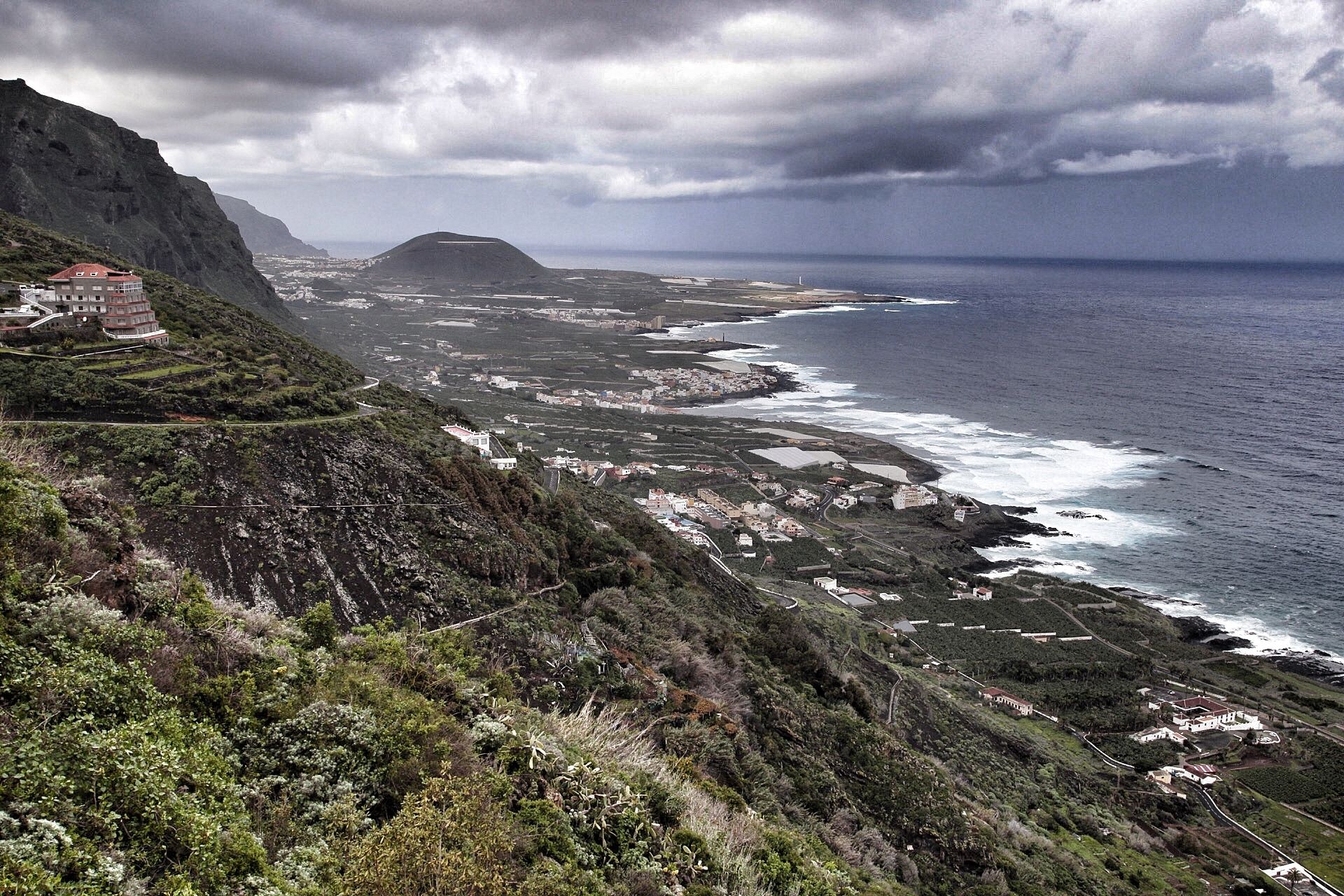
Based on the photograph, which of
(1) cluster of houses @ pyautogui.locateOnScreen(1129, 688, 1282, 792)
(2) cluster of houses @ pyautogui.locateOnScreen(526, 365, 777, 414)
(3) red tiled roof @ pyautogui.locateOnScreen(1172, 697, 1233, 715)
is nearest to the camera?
(1) cluster of houses @ pyautogui.locateOnScreen(1129, 688, 1282, 792)

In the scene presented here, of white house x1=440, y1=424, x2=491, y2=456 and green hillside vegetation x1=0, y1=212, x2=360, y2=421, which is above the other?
green hillside vegetation x1=0, y1=212, x2=360, y2=421

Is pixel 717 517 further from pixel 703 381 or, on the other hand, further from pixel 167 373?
pixel 703 381

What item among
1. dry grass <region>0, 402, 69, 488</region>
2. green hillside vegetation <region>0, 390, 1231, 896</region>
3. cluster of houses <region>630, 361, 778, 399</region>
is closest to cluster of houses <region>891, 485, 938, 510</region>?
green hillside vegetation <region>0, 390, 1231, 896</region>

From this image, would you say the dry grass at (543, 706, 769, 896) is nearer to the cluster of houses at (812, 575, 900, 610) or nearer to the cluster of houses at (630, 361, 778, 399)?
the cluster of houses at (812, 575, 900, 610)

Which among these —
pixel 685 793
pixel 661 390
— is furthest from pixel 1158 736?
pixel 661 390

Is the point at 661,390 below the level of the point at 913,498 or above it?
above

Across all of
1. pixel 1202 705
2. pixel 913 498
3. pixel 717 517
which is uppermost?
pixel 913 498

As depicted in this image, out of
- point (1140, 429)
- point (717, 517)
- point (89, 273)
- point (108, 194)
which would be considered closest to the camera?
point (89, 273)

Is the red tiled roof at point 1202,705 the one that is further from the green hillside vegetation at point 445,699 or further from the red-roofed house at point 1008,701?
the red-roofed house at point 1008,701
